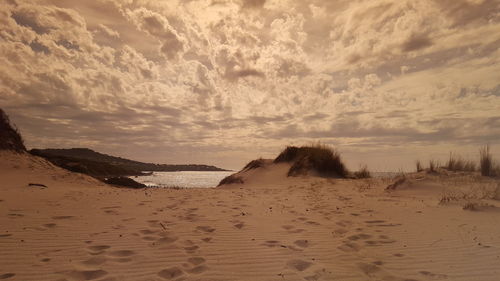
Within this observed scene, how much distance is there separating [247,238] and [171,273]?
1.32 metres

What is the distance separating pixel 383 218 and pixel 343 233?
1157 millimetres

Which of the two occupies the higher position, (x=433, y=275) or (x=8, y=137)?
(x=8, y=137)

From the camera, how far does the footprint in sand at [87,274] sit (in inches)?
119

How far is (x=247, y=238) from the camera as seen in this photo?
4.32m

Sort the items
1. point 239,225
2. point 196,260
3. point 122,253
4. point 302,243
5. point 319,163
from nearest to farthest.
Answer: point 196,260 < point 122,253 < point 302,243 < point 239,225 < point 319,163

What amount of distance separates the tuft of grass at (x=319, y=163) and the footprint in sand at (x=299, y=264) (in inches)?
386

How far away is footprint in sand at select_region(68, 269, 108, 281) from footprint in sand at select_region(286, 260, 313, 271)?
67.6 inches

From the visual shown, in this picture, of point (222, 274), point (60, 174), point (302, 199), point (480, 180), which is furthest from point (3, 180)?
point (480, 180)

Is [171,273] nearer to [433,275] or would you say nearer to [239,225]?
[239,225]

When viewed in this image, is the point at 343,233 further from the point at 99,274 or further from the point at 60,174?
the point at 60,174

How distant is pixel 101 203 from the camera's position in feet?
21.5

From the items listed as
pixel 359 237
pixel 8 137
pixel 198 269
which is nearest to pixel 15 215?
pixel 198 269

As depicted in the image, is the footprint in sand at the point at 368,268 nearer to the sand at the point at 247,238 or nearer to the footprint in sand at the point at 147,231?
the sand at the point at 247,238

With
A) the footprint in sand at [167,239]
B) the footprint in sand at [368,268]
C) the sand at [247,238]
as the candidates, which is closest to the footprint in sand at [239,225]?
the sand at [247,238]
